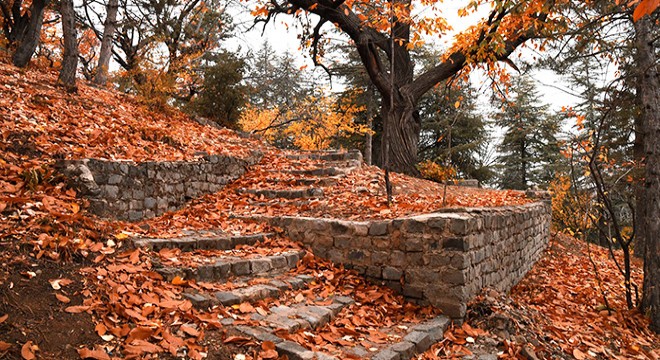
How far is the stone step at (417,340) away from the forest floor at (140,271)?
9 centimetres

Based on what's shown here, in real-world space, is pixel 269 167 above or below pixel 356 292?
above

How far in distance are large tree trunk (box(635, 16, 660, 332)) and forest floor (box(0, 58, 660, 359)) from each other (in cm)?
37

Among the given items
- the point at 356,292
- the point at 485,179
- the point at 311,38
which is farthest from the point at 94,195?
the point at 485,179

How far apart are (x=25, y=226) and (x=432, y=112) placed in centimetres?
1720

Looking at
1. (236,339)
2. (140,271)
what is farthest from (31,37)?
(236,339)

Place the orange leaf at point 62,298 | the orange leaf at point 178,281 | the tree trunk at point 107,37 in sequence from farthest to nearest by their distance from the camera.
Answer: the tree trunk at point 107,37
the orange leaf at point 178,281
the orange leaf at point 62,298

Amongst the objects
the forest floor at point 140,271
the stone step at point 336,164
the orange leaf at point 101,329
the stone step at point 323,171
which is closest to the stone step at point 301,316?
the forest floor at point 140,271

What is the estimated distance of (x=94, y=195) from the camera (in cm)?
426

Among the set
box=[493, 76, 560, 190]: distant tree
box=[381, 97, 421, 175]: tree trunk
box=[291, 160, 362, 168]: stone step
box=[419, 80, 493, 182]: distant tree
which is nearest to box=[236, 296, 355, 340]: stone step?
box=[291, 160, 362, 168]: stone step

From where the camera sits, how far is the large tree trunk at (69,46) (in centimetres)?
714

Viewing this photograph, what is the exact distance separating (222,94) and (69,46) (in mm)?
3367

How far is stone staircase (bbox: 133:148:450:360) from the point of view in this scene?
2893mm

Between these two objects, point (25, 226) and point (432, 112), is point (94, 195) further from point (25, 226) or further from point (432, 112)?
point (432, 112)

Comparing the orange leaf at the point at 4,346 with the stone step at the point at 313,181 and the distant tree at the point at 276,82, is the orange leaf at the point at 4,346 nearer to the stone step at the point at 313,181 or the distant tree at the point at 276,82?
the stone step at the point at 313,181
